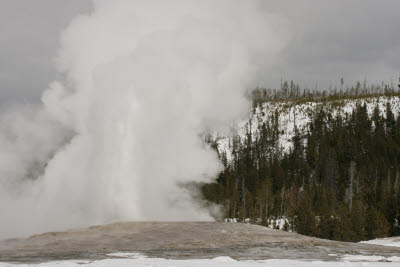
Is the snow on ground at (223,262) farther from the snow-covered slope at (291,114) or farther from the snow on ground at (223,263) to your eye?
the snow-covered slope at (291,114)

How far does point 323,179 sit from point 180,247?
7751 cm

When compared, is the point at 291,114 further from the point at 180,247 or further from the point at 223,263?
the point at 223,263

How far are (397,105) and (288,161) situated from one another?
59552 millimetres

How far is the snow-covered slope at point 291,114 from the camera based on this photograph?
12725cm

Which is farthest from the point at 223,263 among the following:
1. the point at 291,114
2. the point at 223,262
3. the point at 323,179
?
the point at 291,114

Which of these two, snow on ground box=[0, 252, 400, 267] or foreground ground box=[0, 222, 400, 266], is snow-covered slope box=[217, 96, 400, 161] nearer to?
foreground ground box=[0, 222, 400, 266]

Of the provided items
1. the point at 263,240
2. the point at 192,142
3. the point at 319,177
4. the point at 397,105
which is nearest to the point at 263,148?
the point at 319,177

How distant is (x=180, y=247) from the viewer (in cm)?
1366

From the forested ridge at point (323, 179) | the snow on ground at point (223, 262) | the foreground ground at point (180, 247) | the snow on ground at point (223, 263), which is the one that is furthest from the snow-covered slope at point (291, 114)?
the snow on ground at point (223, 263)

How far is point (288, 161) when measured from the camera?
93938 millimetres

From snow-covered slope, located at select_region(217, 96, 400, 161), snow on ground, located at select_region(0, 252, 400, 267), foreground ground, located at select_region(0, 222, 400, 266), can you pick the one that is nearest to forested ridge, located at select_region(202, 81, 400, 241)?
snow-covered slope, located at select_region(217, 96, 400, 161)

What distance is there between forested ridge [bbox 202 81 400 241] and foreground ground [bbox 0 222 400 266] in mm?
31088

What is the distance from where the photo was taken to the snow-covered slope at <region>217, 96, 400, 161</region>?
127m

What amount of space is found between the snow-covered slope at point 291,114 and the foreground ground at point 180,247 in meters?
102
